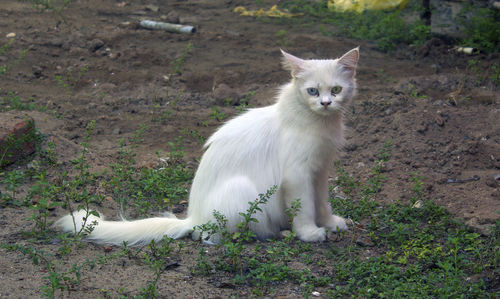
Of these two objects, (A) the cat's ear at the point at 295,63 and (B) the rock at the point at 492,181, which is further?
(B) the rock at the point at 492,181

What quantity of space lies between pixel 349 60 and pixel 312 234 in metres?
1.33

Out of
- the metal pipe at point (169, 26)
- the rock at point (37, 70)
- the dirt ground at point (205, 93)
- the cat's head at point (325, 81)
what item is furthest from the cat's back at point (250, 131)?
the metal pipe at point (169, 26)

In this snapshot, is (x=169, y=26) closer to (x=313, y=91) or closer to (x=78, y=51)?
(x=78, y=51)

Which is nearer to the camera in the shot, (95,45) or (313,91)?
(313,91)

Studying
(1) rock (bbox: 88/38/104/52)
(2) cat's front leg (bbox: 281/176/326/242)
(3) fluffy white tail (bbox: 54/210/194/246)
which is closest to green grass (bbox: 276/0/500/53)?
(1) rock (bbox: 88/38/104/52)

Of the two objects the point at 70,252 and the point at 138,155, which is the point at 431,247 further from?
the point at 138,155

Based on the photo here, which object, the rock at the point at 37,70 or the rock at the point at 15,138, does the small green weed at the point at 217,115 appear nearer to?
the rock at the point at 15,138

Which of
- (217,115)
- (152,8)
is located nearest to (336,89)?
(217,115)

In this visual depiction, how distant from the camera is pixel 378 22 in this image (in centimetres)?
988

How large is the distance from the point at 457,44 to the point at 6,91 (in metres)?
6.68

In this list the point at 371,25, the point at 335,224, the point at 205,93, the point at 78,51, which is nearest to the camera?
the point at 335,224

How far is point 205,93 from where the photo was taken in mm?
7668

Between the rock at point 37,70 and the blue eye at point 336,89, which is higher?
the blue eye at point 336,89

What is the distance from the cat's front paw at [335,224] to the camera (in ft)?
15.0
